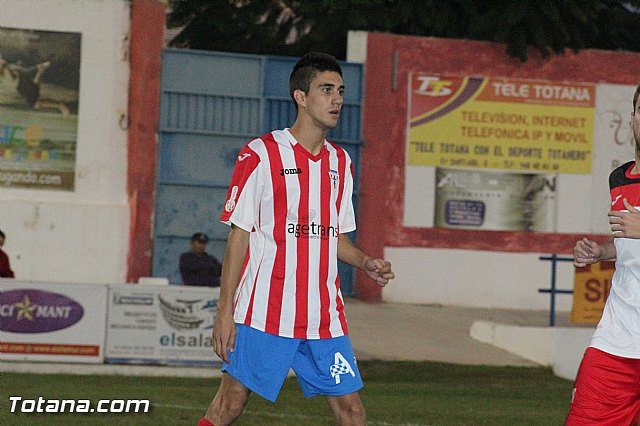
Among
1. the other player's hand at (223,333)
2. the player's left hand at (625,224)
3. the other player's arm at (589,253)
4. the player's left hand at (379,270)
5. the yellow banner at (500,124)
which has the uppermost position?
the yellow banner at (500,124)

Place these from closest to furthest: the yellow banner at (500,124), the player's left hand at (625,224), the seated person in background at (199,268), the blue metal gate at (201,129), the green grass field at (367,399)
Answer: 1. the player's left hand at (625,224)
2. the green grass field at (367,399)
3. the seated person in background at (199,268)
4. the blue metal gate at (201,129)
5. the yellow banner at (500,124)

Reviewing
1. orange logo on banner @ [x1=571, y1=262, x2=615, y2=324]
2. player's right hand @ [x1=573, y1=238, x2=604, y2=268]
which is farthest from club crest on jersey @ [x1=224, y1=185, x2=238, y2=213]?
orange logo on banner @ [x1=571, y1=262, x2=615, y2=324]

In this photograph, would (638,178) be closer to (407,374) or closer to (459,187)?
(407,374)

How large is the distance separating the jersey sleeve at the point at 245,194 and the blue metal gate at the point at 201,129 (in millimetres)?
17712

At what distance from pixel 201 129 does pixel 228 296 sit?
1819 cm

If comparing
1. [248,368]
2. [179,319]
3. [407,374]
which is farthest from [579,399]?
[407,374]

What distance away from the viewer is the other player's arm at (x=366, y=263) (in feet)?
21.4

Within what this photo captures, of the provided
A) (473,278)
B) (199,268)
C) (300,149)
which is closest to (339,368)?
(300,149)

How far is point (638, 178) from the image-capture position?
6402 millimetres

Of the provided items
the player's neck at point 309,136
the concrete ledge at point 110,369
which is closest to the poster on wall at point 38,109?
the concrete ledge at point 110,369

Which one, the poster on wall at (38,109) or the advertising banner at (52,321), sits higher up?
the poster on wall at (38,109)

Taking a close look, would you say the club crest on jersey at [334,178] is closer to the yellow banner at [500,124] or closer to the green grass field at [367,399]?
the green grass field at [367,399]

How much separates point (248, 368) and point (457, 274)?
18627 mm

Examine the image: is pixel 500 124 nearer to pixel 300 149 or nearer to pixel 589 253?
pixel 300 149
